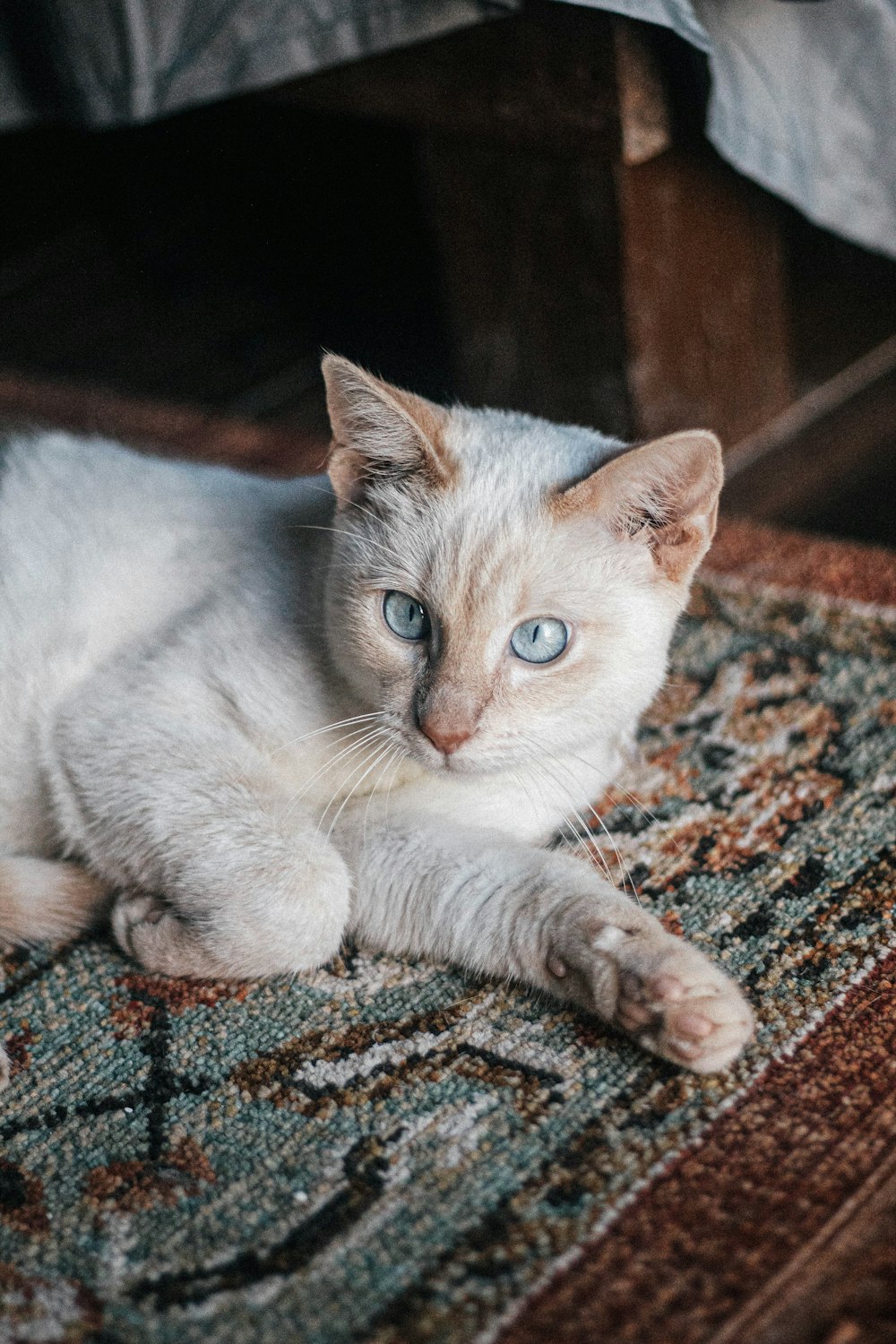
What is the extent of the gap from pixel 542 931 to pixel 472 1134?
8.4 inches

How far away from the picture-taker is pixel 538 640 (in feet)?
4.14

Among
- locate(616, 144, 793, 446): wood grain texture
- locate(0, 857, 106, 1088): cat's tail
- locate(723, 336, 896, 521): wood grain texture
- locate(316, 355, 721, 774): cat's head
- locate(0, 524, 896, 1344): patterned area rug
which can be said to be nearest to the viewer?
locate(0, 524, 896, 1344): patterned area rug

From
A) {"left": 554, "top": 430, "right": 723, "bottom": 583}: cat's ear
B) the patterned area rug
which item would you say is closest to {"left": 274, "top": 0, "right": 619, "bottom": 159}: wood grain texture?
{"left": 554, "top": 430, "right": 723, "bottom": 583}: cat's ear

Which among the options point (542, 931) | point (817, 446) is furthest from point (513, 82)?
point (542, 931)

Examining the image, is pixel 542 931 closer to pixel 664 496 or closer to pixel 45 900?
pixel 664 496

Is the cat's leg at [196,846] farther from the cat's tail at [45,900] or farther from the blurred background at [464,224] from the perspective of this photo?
the blurred background at [464,224]

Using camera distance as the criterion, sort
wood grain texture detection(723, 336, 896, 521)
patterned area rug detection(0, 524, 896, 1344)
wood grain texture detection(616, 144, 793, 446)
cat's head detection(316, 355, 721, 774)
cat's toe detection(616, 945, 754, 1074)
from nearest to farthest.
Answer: patterned area rug detection(0, 524, 896, 1344)
cat's toe detection(616, 945, 754, 1074)
cat's head detection(316, 355, 721, 774)
wood grain texture detection(616, 144, 793, 446)
wood grain texture detection(723, 336, 896, 521)

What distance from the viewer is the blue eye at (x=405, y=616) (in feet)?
4.26

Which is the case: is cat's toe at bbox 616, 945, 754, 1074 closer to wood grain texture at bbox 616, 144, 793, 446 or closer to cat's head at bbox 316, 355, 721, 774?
cat's head at bbox 316, 355, 721, 774

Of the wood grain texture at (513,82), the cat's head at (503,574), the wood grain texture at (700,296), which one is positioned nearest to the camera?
the cat's head at (503,574)

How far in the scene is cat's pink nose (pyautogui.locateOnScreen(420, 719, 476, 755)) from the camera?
1.22 m

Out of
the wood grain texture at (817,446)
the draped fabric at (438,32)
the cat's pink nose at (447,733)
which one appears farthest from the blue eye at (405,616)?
the wood grain texture at (817,446)

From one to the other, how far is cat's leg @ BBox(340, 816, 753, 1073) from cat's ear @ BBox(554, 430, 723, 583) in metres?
0.35

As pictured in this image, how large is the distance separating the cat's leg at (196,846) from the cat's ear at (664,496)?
1.46 ft
